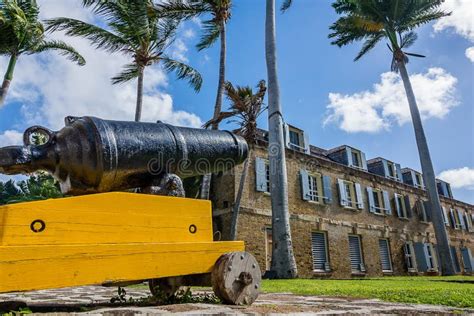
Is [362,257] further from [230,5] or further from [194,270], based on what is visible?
[194,270]

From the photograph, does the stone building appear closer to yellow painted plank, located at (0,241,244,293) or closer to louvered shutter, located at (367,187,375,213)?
louvered shutter, located at (367,187,375,213)

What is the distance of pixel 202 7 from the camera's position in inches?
496

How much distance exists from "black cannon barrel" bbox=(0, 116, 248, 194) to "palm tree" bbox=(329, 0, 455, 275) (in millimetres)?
15784

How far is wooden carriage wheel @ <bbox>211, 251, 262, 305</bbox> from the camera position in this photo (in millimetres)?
2346

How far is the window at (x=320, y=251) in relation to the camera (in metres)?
15.6

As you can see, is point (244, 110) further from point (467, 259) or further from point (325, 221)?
point (467, 259)

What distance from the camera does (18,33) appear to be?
470 inches

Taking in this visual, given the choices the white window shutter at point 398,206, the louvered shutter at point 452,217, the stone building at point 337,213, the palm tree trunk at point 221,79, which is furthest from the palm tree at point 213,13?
the louvered shutter at point 452,217

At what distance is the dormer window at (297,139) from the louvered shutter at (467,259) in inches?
700

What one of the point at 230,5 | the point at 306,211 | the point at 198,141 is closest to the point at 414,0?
the point at 230,5

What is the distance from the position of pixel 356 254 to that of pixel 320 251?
2.88 metres

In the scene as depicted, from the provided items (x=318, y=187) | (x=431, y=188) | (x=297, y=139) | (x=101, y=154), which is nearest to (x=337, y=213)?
(x=318, y=187)

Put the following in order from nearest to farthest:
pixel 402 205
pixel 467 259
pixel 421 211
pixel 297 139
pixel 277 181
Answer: pixel 277 181 → pixel 297 139 → pixel 402 205 → pixel 421 211 → pixel 467 259

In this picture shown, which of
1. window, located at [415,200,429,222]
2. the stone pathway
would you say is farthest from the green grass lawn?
window, located at [415,200,429,222]
